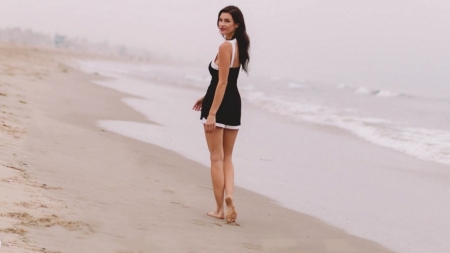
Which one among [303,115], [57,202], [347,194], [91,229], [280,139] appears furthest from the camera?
[303,115]

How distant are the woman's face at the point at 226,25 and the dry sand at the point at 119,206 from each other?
151 centimetres

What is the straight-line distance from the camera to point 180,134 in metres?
10.7

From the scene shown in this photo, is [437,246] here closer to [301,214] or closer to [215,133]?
[301,214]

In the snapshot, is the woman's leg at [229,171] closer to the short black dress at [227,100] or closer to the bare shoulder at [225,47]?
the short black dress at [227,100]

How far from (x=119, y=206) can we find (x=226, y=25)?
1656mm

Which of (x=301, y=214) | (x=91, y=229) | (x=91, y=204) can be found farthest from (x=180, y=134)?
(x=91, y=229)

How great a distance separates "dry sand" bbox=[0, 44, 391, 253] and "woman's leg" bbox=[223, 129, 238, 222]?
118 mm

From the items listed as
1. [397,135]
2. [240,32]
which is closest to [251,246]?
[240,32]

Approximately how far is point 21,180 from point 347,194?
11.8ft

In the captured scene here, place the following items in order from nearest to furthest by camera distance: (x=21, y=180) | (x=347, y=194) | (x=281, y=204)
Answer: (x=21, y=180) → (x=281, y=204) → (x=347, y=194)

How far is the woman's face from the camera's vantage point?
16.0ft

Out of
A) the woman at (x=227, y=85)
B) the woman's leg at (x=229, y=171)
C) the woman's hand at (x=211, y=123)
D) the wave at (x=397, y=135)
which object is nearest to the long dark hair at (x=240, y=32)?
the woman at (x=227, y=85)

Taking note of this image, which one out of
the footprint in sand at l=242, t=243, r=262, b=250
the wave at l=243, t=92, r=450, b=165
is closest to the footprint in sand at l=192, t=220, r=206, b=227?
the footprint in sand at l=242, t=243, r=262, b=250

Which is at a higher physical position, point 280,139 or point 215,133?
point 215,133
